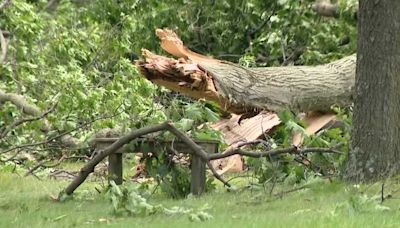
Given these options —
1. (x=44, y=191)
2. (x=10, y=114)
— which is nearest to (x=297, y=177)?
(x=44, y=191)

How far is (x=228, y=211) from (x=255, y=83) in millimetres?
4938

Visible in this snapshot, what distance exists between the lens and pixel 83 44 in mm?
14305

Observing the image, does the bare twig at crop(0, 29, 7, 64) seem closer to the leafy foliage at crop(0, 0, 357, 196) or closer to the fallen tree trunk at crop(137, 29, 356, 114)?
the leafy foliage at crop(0, 0, 357, 196)

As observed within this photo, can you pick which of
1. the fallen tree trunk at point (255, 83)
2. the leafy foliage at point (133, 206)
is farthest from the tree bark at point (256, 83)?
the leafy foliage at point (133, 206)

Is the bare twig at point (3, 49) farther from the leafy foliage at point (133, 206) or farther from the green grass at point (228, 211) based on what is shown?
the leafy foliage at point (133, 206)

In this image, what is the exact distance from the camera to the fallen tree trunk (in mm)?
10719

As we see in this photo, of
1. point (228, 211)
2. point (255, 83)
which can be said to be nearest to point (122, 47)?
point (255, 83)

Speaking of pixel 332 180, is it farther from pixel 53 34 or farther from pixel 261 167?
pixel 53 34

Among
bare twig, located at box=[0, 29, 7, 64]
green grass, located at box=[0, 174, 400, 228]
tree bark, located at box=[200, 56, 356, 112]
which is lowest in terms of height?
green grass, located at box=[0, 174, 400, 228]

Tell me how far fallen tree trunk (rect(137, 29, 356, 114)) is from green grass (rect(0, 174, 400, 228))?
9.87 feet

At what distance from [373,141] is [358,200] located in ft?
5.26

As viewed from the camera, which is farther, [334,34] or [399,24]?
[334,34]

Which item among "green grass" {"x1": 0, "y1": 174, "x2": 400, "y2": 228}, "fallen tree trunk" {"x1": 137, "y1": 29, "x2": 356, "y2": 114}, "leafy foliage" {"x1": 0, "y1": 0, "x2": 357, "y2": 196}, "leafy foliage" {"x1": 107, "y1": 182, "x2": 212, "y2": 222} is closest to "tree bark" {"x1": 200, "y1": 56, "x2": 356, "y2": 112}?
"fallen tree trunk" {"x1": 137, "y1": 29, "x2": 356, "y2": 114}

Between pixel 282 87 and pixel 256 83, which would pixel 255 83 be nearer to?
pixel 256 83
